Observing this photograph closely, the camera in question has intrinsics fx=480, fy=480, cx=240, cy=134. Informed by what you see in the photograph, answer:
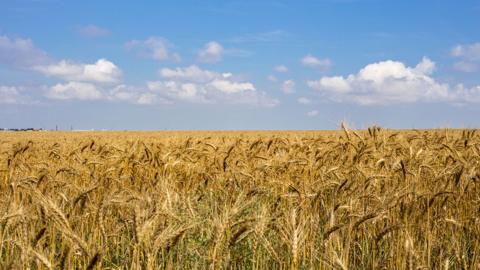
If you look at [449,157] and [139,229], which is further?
[449,157]

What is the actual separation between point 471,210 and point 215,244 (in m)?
3.48

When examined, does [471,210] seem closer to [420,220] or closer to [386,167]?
[386,167]

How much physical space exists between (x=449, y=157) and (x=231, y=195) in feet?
11.1

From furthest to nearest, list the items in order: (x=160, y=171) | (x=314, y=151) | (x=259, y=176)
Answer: (x=314, y=151) < (x=259, y=176) < (x=160, y=171)

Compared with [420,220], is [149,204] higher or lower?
higher

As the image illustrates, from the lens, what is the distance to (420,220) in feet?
12.6

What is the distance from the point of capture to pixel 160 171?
584cm

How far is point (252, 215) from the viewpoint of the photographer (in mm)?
3684

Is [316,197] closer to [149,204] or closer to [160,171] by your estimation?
[149,204]

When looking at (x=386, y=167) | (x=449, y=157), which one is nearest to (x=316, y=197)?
(x=386, y=167)

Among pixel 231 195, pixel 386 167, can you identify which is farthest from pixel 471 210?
pixel 231 195

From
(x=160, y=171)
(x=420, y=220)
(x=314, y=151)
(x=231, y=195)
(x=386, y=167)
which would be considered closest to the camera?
(x=420, y=220)

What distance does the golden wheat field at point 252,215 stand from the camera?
2.36 meters

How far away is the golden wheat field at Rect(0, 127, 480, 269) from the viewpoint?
2.36m
